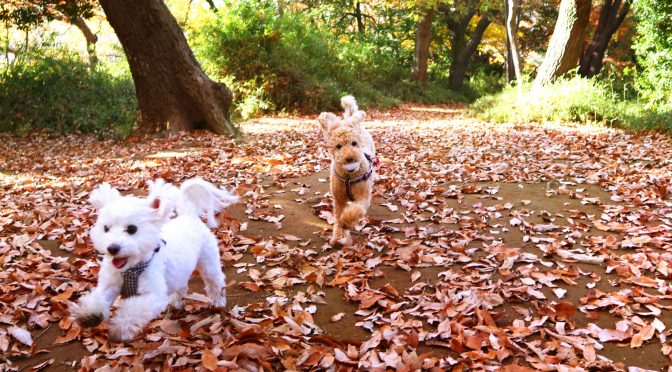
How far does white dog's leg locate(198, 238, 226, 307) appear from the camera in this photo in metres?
3.37

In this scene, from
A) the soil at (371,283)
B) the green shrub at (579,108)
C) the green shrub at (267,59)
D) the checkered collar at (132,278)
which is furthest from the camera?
the green shrub at (267,59)

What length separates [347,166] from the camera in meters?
4.71

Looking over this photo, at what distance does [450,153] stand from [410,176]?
2.24 meters

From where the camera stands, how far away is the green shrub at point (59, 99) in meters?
12.4

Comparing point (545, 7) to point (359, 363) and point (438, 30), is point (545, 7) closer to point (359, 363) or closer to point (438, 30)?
point (438, 30)

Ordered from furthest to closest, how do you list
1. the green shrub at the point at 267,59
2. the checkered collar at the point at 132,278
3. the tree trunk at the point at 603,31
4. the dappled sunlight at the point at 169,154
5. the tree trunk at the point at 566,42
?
the tree trunk at the point at 603,31, the green shrub at the point at 267,59, the tree trunk at the point at 566,42, the dappled sunlight at the point at 169,154, the checkered collar at the point at 132,278

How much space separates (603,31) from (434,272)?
19.9 m

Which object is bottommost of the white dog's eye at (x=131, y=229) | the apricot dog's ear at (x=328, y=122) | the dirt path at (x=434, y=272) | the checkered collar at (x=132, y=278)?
the dirt path at (x=434, y=272)

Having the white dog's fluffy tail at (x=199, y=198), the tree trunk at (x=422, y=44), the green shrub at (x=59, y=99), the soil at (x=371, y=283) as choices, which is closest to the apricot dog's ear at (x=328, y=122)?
the soil at (x=371, y=283)

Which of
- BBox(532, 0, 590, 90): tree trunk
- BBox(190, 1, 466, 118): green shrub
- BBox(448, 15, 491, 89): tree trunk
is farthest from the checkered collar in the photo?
BBox(448, 15, 491, 89): tree trunk

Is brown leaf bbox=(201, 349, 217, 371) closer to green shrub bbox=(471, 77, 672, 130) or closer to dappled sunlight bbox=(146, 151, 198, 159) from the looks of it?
dappled sunlight bbox=(146, 151, 198, 159)

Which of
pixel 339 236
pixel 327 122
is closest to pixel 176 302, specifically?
pixel 339 236

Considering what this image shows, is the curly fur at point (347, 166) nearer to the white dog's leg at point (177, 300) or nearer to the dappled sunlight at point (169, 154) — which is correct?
the white dog's leg at point (177, 300)

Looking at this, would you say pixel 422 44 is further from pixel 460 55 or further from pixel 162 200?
pixel 162 200
